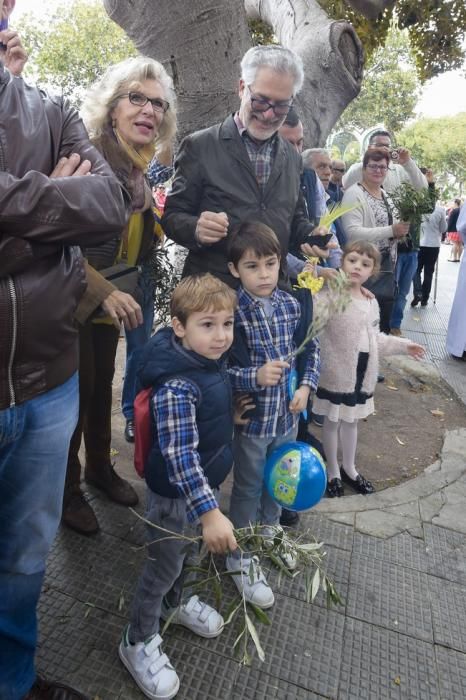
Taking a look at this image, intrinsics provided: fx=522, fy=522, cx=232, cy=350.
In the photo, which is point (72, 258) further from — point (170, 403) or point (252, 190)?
point (252, 190)

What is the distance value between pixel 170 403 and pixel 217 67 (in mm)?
2909

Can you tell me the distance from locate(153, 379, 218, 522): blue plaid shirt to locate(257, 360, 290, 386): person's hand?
0.49 m

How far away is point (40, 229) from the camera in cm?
128

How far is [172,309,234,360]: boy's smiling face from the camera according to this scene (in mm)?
1898

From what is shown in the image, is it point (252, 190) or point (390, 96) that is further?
point (390, 96)

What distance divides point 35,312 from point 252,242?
46.4 inches

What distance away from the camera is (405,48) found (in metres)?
35.3

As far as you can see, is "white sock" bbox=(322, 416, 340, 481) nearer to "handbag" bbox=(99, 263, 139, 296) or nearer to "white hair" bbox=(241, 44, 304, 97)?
"handbag" bbox=(99, 263, 139, 296)

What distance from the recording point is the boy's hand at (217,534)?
5.56ft

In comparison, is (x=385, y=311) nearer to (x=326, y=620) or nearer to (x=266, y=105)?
(x=266, y=105)

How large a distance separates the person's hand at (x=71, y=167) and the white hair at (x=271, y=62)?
1294 mm

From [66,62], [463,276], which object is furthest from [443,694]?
[66,62]

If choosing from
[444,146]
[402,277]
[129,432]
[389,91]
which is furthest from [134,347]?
[444,146]

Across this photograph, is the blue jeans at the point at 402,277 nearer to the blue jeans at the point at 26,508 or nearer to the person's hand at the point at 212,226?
the person's hand at the point at 212,226
